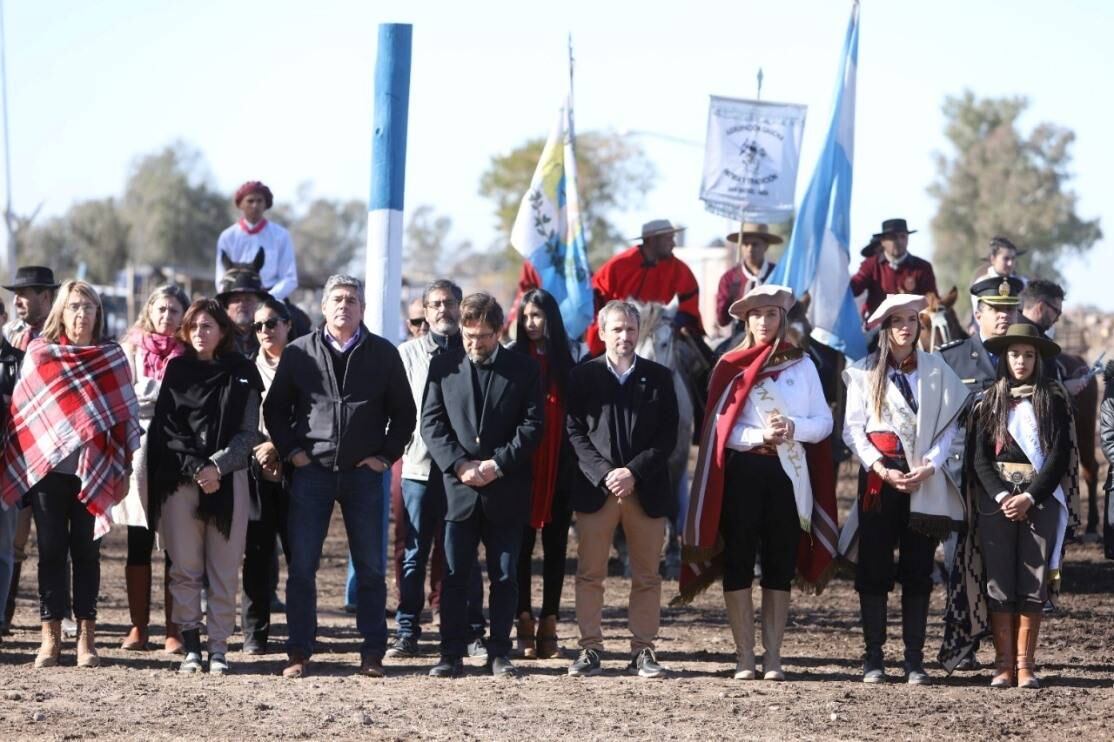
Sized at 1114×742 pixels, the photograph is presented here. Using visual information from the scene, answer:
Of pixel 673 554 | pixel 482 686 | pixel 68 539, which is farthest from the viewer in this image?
pixel 673 554

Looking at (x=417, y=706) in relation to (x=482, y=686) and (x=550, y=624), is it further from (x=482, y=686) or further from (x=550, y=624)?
(x=550, y=624)

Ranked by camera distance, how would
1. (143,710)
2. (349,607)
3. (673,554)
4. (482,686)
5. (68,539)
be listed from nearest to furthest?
(143,710) < (482,686) < (68,539) < (349,607) < (673,554)

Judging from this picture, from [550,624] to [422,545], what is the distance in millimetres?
951

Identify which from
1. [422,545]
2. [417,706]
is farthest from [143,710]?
[422,545]

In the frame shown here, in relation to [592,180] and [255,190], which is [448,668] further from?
[592,180]

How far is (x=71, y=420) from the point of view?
848cm

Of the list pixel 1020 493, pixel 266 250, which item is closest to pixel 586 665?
pixel 1020 493

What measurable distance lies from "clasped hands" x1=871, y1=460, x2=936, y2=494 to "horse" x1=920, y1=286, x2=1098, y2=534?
2795 mm

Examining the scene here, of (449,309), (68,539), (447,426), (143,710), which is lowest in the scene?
(143,710)

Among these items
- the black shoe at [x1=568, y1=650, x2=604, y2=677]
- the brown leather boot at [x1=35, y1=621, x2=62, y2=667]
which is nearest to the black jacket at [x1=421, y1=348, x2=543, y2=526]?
the black shoe at [x1=568, y1=650, x2=604, y2=677]

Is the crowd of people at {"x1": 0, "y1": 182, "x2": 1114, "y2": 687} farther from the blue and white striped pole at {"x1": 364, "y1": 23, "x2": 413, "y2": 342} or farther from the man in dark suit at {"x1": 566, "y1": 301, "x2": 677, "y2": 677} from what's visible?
the blue and white striped pole at {"x1": 364, "y1": 23, "x2": 413, "y2": 342}

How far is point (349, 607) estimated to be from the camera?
10.8 metres

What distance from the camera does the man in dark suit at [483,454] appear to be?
27.0ft

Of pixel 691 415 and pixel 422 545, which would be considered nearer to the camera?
pixel 422 545
